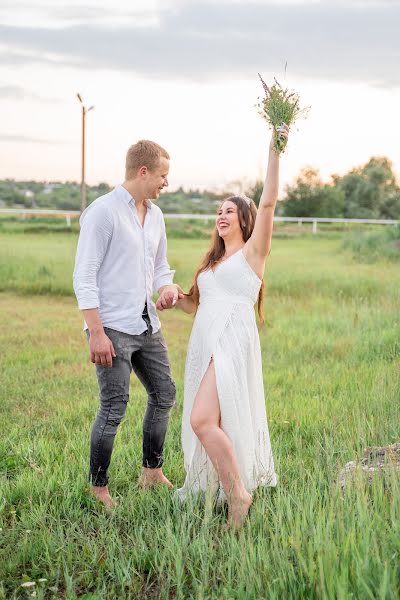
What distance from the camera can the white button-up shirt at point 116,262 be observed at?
14.3 ft

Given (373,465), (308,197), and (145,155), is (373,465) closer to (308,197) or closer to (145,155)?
(145,155)

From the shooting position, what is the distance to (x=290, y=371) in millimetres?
8312

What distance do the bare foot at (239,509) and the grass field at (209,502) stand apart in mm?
68

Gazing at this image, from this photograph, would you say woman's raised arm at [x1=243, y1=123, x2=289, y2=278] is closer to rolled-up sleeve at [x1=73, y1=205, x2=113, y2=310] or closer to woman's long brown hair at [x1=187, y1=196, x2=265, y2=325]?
woman's long brown hair at [x1=187, y1=196, x2=265, y2=325]

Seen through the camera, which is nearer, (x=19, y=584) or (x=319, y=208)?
(x=19, y=584)

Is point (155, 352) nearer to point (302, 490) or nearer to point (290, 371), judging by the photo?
point (302, 490)

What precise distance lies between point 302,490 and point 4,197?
→ 182 ft

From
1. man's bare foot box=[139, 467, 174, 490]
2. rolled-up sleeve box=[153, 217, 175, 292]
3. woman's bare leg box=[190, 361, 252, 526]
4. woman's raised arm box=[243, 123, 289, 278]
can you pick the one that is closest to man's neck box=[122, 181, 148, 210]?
rolled-up sleeve box=[153, 217, 175, 292]

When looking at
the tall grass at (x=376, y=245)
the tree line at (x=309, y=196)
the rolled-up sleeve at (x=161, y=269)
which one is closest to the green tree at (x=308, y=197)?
the tree line at (x=309, y=196)

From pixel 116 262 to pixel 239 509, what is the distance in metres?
1.46

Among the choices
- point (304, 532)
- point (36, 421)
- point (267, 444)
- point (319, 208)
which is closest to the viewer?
point (304, 532)

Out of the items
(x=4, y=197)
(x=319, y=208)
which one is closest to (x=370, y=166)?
(x=319, y=208)

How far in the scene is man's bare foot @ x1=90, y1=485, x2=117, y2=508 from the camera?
449cm

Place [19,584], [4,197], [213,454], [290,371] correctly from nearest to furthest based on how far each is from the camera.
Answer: [19,584], [213,454], [290,371], [4,197]
